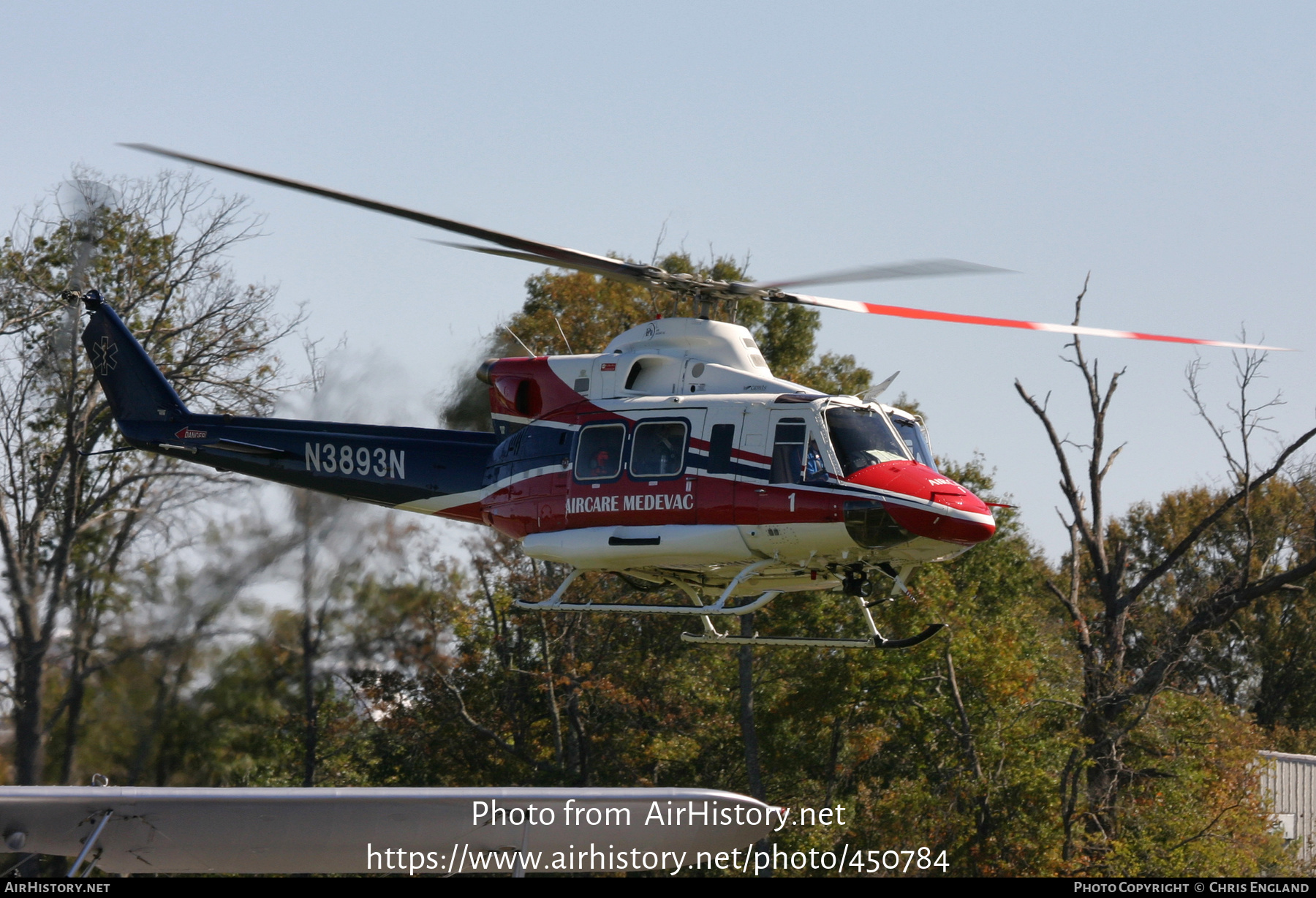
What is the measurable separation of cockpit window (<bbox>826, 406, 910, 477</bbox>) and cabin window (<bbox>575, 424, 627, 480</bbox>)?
2007mm

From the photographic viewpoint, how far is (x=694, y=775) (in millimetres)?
30516

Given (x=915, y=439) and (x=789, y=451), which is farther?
(x=915, y=439)

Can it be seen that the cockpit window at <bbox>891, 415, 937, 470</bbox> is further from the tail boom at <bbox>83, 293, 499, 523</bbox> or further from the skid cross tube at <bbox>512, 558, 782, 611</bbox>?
the tail boom at <bbox>83, 293, 499, 523</bbox>

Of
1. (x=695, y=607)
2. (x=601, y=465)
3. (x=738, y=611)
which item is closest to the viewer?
(x=738, y=611)

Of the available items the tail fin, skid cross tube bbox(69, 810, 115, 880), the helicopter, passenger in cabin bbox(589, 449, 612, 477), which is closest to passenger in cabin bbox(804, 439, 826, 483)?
the helicopter

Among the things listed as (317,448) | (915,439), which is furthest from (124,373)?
(915,439)

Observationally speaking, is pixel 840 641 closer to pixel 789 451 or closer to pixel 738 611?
pixel 738 611

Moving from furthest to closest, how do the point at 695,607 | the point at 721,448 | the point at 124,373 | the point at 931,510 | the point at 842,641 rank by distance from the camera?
the point at 124,373 → the point at 842,641 → the point at 695,607 → the point at 721,448 → the point at 931,510

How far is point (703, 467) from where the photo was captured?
40.1 ft

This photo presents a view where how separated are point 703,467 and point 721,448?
0.24 metres

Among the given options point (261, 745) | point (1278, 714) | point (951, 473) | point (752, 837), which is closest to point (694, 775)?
point (951, 473)

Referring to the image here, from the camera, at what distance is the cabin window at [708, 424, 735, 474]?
12.1 meters

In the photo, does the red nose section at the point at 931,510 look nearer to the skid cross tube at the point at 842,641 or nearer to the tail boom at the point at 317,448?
the skid cross tube at the point at 842,641
